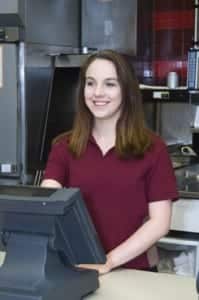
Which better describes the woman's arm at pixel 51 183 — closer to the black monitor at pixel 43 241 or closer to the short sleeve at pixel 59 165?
the short sleeve at pixel 59 165

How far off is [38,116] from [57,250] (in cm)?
168

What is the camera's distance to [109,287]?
1641mm

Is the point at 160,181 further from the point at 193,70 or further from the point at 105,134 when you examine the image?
the point at 193,70

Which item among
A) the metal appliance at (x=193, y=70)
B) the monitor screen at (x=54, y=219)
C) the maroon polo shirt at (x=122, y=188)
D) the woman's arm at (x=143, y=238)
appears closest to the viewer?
the monitor screen at (x=54, y=219)

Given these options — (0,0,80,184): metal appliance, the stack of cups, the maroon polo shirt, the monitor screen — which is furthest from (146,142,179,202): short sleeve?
the stack of cups

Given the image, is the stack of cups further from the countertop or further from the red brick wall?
the countertop

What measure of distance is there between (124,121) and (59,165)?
0.86 ft

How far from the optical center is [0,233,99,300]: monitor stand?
140 cm

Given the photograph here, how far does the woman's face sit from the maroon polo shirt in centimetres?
14

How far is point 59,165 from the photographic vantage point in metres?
2.00

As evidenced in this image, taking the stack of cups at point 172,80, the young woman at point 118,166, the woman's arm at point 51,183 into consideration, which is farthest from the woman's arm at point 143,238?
the stack of cups at point 172,80

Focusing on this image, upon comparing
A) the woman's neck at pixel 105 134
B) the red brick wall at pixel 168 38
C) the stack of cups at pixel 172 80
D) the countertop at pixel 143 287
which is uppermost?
the red brick wall at pixel 168 38

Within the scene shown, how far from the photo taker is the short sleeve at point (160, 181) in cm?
188

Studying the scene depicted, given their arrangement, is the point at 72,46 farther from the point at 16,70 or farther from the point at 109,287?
the point at 109,287
